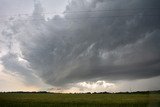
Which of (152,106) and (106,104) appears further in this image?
(106,104)

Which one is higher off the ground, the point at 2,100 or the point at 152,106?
the point at 2,100

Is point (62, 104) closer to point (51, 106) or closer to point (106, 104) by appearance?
point (51, 106)

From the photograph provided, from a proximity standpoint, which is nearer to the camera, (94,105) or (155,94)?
(155,94)

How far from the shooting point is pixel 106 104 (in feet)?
135

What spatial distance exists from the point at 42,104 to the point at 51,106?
1.22m

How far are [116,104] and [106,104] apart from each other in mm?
1110

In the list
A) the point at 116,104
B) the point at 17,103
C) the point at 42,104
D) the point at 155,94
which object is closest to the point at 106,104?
the point at 116,104

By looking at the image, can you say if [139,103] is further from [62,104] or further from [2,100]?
[2,100]

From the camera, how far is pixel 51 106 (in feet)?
133

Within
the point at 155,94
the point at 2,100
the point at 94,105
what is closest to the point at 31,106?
the point at 2,100

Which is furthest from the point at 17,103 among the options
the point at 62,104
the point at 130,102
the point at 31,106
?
the point at 130,102

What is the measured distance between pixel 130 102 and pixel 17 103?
1284 centimetres

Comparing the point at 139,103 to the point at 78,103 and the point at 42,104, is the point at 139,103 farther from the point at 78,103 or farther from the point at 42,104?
the point at 42,104

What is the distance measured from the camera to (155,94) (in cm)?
2841
